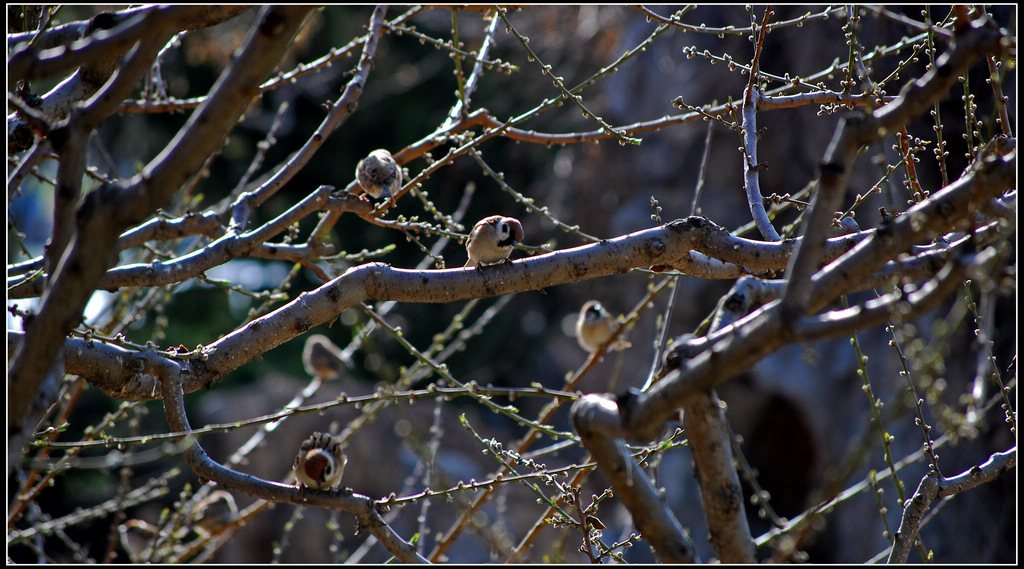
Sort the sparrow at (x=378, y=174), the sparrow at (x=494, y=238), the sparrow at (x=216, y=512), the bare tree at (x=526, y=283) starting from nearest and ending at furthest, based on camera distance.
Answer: the bare tree at (x=526, y=283) < the sparrow at (x=494, y=238) < the sparrow at (x=378, y=174) < the sparrow at (x=216, y=512)

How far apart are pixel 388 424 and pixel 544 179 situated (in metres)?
5.33

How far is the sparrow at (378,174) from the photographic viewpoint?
170 inches

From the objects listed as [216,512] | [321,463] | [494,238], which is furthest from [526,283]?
[216,512]

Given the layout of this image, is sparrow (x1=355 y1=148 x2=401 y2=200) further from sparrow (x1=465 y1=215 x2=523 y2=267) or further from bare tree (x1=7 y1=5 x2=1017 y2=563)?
sparrow (x1=465 y1=215 x2=523 y2=267)

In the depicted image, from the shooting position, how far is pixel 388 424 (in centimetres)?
1231

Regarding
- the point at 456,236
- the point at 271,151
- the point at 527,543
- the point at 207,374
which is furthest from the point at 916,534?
the point at 271,151

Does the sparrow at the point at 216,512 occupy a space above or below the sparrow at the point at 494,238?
below

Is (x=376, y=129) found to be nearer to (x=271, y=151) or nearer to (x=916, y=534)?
(x=271, y=151)

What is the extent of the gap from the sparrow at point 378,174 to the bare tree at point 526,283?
0.13m

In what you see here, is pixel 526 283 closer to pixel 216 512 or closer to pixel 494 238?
pixel 494 238

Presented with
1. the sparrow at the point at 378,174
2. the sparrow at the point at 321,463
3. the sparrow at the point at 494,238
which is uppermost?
the sparrow at the point at 378,174

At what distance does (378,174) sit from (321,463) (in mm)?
1595

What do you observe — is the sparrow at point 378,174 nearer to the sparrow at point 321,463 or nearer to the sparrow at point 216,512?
the sparrow at point 321,463

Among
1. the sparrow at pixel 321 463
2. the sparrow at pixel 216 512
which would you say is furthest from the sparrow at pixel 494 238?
the sparrow at pixel 216 512
